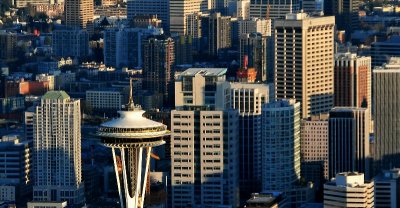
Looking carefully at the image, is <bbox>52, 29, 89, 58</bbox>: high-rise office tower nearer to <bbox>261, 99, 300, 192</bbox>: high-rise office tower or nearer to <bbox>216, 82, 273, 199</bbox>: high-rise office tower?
<bbox>216, 82, 273, 199</bbox>: high-rise office tower

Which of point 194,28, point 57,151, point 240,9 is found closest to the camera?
point 57,151

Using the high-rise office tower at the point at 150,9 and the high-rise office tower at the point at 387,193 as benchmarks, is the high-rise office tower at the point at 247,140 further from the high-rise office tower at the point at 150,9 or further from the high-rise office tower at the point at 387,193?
the high-rise office tower at the point at 150,9

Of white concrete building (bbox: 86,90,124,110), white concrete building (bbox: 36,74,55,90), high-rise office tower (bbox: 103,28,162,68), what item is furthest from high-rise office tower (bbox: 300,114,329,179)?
high-rise office tower (bbox: 103,28,162,68)

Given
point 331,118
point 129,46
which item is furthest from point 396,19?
point 331,118

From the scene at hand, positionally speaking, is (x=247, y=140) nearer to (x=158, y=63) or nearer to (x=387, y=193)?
(x=387, y=193)

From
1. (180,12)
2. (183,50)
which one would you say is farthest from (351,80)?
(180,12)

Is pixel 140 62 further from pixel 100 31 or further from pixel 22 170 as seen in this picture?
pixel 22 170
